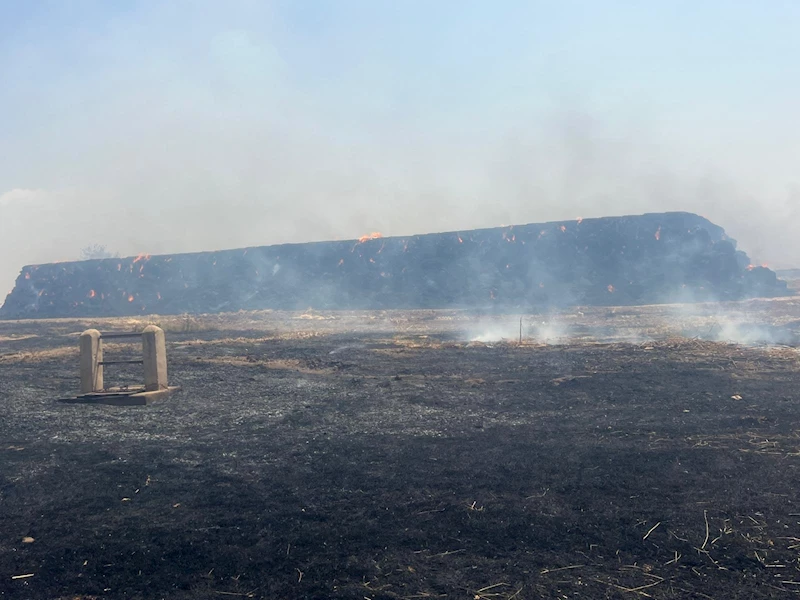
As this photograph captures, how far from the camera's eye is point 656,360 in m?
17.6

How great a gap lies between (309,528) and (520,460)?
11.7 ft

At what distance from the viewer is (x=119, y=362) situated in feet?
40.7

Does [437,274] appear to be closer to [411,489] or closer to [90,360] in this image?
[90,360]

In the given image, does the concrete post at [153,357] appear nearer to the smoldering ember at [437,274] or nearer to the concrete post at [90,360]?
the concrete post at [90,360]

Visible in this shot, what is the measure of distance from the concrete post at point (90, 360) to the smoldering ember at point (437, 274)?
37998mm

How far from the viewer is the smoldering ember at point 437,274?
4953 centimetres

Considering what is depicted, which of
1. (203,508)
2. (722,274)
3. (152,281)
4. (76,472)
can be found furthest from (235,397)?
(152,281)

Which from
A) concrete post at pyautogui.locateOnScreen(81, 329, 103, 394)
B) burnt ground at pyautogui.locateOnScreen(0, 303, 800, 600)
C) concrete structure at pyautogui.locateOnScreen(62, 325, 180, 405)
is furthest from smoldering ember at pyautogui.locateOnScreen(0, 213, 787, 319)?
concrete post at pyautogui.locateOnScreen(81, 329, 103, 394)

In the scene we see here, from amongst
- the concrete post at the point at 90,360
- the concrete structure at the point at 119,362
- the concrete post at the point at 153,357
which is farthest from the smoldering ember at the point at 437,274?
the concrete post at the point at 90,360

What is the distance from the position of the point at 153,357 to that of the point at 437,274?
142ft

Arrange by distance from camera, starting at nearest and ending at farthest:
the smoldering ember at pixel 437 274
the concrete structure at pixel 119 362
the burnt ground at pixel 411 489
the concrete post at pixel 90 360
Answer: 1. the burnt ground at pixel 411 489
2. the concrete structure at pixel 119 362
3. the concrete post at pixel 90 360
4. the smoldering ember at pixel 437 274

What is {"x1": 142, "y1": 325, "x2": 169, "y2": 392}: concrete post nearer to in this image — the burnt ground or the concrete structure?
the concrete structure

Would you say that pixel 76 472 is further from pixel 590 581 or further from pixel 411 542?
pixel 590 581

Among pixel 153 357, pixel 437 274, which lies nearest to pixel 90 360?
pixel 153 357
